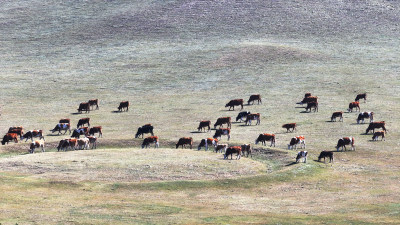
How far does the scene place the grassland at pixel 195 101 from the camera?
34.4 metres

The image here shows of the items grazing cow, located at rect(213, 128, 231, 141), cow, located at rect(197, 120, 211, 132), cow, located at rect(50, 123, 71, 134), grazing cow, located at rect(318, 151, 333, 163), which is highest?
cow, located at rect(197, 120, 211, 132)

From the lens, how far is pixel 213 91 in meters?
75.2

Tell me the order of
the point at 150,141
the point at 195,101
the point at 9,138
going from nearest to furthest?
the point at 150,141 < the point at 9,138 < the point at 195,101

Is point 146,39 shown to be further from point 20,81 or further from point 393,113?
point 393,113

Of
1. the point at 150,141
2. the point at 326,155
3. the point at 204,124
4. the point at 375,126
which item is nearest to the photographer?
the point at 326,155

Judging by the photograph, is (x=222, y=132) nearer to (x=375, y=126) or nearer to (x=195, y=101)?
(x=375, y=126)

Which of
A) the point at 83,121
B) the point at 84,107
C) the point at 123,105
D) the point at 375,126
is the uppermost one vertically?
the point at 123,105

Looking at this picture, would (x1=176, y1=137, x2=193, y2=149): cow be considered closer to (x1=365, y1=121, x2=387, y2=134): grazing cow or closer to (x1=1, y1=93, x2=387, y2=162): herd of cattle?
(x1=1, y1=93, x2=387, y2=162): herd of cattle

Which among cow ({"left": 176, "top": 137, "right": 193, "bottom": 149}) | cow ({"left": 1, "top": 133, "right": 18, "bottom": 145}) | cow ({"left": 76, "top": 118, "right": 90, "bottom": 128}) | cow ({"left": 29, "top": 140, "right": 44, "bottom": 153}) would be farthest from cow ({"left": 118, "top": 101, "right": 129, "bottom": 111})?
cow ({"left": 176, "top": 137, "right": 193, "bottom": 149})

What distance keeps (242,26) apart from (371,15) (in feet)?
73.2

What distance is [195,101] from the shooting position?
70250 mm

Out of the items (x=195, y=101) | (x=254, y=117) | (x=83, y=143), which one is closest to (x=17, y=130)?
(x=83, y=143)

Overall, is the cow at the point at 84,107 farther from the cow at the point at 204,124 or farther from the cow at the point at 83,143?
the cow at the point at 83,143

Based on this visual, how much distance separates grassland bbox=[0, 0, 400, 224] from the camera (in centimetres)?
3438
